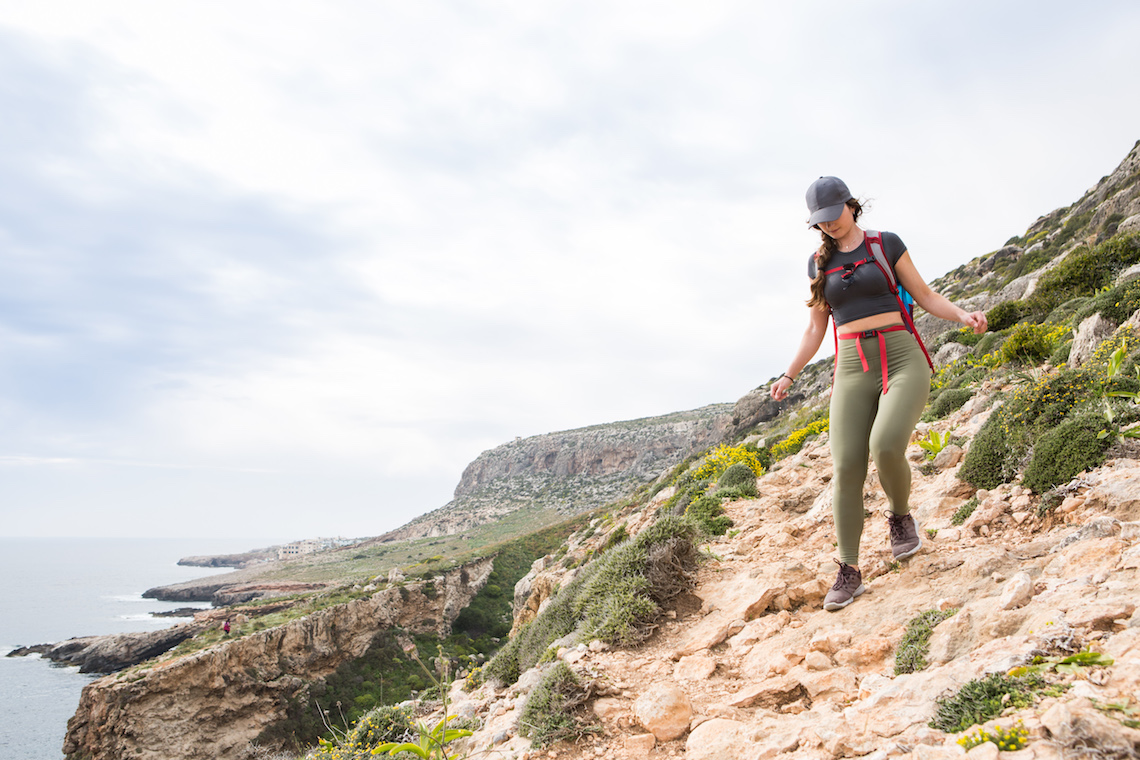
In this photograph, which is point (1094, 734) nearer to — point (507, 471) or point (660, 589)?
point (660, 589)

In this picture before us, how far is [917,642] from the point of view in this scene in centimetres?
273

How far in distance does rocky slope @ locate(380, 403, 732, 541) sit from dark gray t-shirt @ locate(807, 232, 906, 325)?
59.7 m

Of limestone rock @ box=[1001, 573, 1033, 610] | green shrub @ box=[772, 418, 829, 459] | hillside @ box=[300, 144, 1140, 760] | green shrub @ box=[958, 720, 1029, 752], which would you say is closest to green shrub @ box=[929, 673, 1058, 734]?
hillside @ box=[300, 144, 1140, 760]

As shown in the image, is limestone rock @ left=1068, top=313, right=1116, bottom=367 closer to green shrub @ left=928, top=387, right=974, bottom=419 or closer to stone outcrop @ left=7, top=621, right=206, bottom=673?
green shrub @ left=928, top=387, right=974, bottom=419

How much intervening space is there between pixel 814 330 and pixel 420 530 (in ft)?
290

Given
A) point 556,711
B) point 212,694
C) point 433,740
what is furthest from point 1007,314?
point 212,694

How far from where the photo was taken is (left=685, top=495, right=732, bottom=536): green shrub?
22.1 ft

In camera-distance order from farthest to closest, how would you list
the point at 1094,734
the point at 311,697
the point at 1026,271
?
the point at 311,697 → the point at 1026,271 → the point at 1094,734

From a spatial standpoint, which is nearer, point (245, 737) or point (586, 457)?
point (245, 737)

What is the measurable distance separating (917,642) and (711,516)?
4685 mm

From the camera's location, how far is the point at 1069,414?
4.61 m

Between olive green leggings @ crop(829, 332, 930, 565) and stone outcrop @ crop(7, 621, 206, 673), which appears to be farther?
stone outcrop @ crop(7, 621, 206, 673)

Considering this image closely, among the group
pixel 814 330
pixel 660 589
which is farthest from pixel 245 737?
pixel 814 330

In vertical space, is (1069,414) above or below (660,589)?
above
